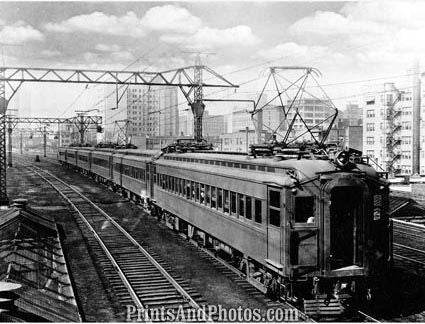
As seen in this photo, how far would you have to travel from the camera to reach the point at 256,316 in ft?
37.6

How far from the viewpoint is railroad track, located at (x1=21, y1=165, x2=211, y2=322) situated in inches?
469

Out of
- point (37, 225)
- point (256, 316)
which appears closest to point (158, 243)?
point (37, 225)

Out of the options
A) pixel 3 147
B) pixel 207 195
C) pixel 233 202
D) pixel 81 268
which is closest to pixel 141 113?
pixel 3 147

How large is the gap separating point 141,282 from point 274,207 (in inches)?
204

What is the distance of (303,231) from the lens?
10.9 m

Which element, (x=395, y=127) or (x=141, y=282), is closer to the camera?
(x=141, y=282)

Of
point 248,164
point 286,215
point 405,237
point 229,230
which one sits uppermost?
point 248,164

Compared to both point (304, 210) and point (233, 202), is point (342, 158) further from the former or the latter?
point (233, 202)

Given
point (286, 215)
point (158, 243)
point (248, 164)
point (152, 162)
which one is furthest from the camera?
point (152, 162)

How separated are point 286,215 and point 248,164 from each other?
2.82m

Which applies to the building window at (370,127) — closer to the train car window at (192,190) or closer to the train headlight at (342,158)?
the train car window at (192,190)

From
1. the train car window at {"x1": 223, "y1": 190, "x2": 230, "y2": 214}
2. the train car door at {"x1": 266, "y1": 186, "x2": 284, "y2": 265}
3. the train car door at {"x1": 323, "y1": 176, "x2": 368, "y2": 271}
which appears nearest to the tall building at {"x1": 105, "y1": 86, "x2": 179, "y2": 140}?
the train car window at {"x1": 223, "y1": 190, "x2": 230, "y2": 214}

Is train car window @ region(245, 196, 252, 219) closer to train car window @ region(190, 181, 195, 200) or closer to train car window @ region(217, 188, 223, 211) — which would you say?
train car window @ region(217, 188, 223, 211)

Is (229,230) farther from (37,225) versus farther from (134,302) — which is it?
(37,225)
